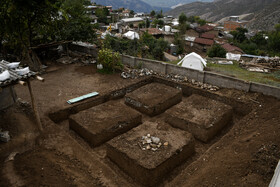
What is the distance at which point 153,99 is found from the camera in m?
10.3

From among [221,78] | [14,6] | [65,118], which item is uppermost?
[14,6]

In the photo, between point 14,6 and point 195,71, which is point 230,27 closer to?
point 195,71

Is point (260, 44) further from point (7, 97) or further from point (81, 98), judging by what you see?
point (7, 97)

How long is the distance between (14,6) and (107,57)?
574 cm

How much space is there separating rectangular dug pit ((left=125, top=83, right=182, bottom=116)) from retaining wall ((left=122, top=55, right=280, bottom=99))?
6.50 ft

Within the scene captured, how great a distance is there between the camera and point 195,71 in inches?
470

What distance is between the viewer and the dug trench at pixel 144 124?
6.45 m

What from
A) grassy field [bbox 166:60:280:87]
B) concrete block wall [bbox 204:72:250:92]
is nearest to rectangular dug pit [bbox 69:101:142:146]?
concrete block wall [bbox 204:72:250:92]

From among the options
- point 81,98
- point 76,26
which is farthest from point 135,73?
point 76,26

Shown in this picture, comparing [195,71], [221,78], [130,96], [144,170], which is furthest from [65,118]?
[221,78]

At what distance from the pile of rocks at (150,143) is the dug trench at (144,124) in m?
0.17

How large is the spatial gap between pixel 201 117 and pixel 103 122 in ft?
13.6

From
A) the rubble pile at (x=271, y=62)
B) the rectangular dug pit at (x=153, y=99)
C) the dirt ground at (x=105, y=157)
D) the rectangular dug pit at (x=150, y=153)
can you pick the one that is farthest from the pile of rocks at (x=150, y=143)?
the rubble pile at (x=271, y=62)

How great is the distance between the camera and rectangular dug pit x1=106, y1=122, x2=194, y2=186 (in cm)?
614
